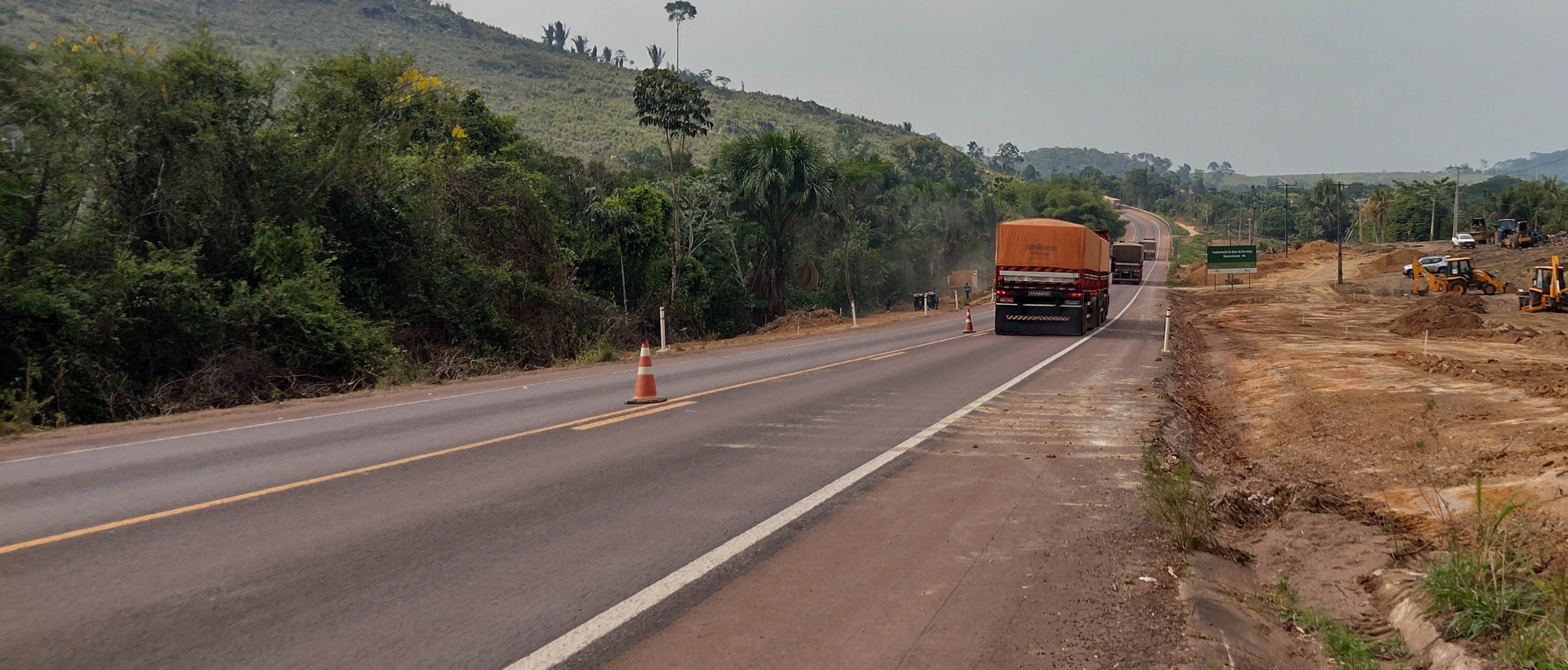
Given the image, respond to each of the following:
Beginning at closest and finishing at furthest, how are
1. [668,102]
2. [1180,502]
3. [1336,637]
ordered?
[1336,637] → [1180,502] → [668,102]

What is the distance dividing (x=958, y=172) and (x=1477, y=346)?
106563mm

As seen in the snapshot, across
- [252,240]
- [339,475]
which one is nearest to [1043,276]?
[252,240]

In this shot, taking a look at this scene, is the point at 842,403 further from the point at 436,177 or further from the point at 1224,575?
the point at 436,177

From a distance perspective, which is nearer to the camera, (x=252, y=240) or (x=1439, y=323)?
(x=252, y=240)

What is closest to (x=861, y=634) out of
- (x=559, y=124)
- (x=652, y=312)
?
(x=652, y=312)

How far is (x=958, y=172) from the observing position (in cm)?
12975

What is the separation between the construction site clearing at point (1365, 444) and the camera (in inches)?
258

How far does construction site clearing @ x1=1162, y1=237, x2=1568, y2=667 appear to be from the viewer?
6.55 metres

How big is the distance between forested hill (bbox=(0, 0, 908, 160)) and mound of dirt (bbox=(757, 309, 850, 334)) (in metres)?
32.5

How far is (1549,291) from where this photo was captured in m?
37.6

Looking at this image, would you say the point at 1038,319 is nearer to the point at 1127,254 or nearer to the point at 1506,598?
the point at 1506,598

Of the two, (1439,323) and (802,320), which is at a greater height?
(1439,323)

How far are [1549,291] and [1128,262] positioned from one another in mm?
38601

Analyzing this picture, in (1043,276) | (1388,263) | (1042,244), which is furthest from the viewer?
(1388,263)
